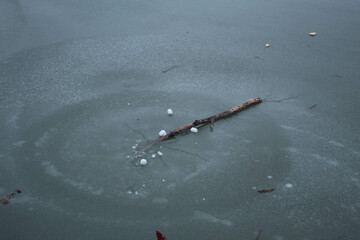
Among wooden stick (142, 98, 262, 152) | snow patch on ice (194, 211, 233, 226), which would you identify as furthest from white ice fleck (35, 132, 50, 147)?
snow patch on ice (194, 211, 233, 226)

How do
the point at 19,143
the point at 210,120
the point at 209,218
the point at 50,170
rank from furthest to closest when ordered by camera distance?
the point at 210,120, the point at 19,143, the point at 50,170, the point at 209,218

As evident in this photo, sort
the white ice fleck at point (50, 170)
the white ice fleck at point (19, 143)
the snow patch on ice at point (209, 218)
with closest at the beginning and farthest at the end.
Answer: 1. the snow patch on ice at point (209, 218)
2. the white ice fleck at point (50, 170)
3. the white ice fleck at point (19, 143)

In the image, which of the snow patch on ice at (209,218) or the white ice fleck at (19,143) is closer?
the snow patch on ice at (209,218)

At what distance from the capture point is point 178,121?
175 centimetres

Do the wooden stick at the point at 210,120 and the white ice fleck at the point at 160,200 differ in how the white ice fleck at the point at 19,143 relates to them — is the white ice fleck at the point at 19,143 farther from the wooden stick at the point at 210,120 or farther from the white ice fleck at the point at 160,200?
the white ice fleck at the point at 160,200

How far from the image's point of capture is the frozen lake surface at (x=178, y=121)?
52.0 inches

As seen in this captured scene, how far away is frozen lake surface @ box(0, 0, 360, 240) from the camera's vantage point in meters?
1.32

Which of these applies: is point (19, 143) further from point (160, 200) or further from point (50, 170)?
point (160, 200)

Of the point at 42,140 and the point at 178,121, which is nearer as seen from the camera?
the point at 42,140

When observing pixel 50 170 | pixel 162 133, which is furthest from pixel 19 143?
pixel 162 133

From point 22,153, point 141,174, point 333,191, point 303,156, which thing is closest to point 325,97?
point 303,156

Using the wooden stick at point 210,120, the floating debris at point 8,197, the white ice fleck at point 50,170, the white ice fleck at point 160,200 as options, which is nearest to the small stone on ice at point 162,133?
the wooden stick at point 210,120

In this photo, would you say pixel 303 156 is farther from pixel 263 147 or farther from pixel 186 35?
pixel 186 35

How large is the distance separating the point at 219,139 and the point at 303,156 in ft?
1.34
